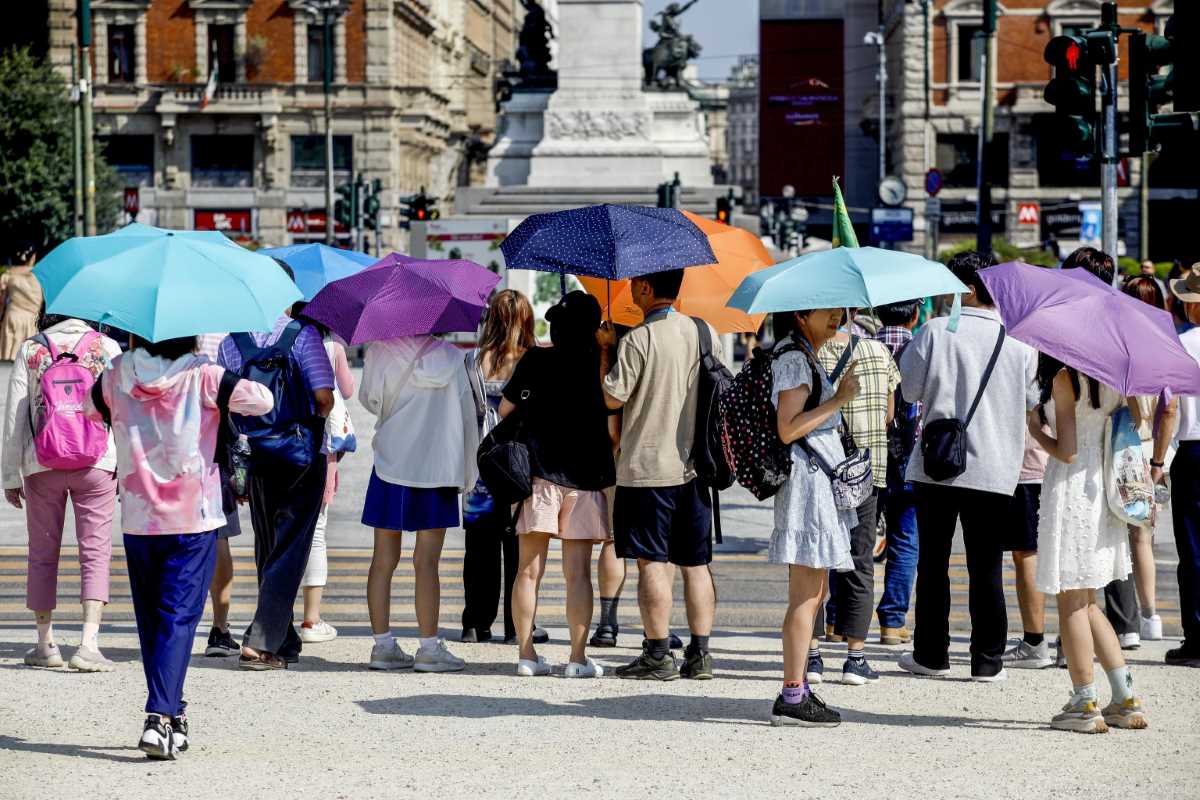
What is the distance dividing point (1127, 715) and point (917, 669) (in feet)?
4.62

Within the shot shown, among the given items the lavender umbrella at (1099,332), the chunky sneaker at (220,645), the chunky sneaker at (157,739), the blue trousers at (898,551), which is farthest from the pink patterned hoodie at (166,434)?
the blue trousers at (898,551)

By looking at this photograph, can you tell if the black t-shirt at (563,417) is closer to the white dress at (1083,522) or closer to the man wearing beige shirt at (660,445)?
the man wearing beige shirt at (660,445)

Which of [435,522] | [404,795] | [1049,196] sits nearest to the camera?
[404,795]

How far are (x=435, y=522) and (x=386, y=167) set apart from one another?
203 feet

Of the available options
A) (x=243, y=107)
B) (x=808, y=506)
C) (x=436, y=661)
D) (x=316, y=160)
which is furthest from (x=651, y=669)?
(x=243, y=107)

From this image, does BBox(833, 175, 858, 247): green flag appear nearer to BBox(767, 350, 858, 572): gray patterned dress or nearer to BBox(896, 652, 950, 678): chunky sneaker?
BBox(767, 350, 858, 572): gray patterned dress

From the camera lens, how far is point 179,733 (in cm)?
715

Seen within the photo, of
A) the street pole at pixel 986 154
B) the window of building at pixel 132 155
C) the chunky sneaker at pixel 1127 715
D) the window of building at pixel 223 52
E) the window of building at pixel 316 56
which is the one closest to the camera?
the chunky sneaker at pixel 1127 715

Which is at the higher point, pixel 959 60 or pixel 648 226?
pixel 959 60

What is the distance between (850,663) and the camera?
8703 mm

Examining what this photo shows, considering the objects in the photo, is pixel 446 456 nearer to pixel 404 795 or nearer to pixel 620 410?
pixel 620 410

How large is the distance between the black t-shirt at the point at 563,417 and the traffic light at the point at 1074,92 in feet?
18.8

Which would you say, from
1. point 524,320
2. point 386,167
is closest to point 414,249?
point 524,320

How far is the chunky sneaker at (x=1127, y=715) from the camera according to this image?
25.0 feet
